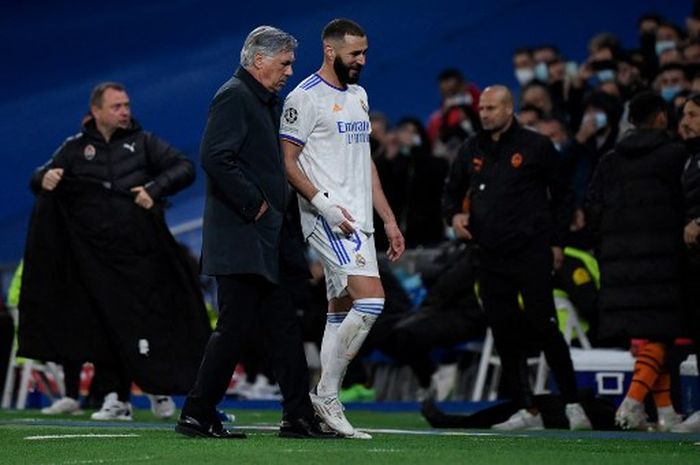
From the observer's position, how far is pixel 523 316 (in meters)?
12.1

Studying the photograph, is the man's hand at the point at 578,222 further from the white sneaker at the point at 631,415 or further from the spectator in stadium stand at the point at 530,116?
the white sneaker at the point at 631,415

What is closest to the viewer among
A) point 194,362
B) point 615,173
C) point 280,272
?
point 280,272

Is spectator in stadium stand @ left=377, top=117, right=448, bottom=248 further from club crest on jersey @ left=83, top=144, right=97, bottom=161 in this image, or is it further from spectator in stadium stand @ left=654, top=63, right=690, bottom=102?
club crest on jersey @ left=83, top=144, right=97, bottom=161

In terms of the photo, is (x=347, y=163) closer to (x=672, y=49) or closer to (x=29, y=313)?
(x=29, y=313)

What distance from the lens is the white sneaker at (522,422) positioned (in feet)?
39.0

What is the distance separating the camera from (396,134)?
57.8 ft

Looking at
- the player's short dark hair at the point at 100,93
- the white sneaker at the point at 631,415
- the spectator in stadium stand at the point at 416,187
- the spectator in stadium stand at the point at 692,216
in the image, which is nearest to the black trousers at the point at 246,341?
the spectator in stadium stand at the point at 692,216

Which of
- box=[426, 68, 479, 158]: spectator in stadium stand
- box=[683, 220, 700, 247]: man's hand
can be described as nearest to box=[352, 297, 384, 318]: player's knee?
box=[683, 220, 700, 247]: man's hand

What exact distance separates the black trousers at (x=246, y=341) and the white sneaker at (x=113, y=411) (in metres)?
3.56

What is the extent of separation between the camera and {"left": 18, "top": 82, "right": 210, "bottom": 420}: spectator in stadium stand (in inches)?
503

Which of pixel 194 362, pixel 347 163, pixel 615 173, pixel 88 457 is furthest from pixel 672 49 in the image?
pixel 88 457

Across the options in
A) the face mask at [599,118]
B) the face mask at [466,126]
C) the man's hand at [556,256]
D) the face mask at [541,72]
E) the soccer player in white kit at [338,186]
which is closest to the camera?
the soccer player in white kit at [338,186]

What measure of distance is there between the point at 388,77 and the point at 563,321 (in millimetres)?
5828

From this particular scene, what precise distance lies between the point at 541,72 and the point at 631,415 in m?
6.84
